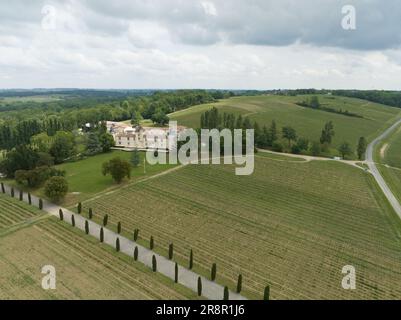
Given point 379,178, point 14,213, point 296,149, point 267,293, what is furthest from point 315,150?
point 14,213

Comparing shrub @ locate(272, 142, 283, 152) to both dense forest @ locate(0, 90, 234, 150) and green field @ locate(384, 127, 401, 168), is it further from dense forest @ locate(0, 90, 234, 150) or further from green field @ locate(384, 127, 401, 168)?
dense forest @ locate(0, 90, 234, 150)

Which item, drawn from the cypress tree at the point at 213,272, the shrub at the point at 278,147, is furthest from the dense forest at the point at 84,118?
the cypress tree at the point at 213,272

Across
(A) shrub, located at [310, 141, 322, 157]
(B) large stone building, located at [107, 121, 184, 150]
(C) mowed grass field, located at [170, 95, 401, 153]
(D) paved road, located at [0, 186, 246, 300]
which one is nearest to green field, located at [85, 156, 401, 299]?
(D) paved road, located at [0, 186, 246, 300]

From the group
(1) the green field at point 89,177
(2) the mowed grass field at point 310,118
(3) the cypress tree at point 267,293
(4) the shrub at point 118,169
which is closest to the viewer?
(3) the cypress tree at point 267,293

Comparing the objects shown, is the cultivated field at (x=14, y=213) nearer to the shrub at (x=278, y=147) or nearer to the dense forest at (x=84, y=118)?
the dense forest at (x=84, y=118)

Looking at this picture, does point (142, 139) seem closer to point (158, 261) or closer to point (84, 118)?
point (158, 261)
